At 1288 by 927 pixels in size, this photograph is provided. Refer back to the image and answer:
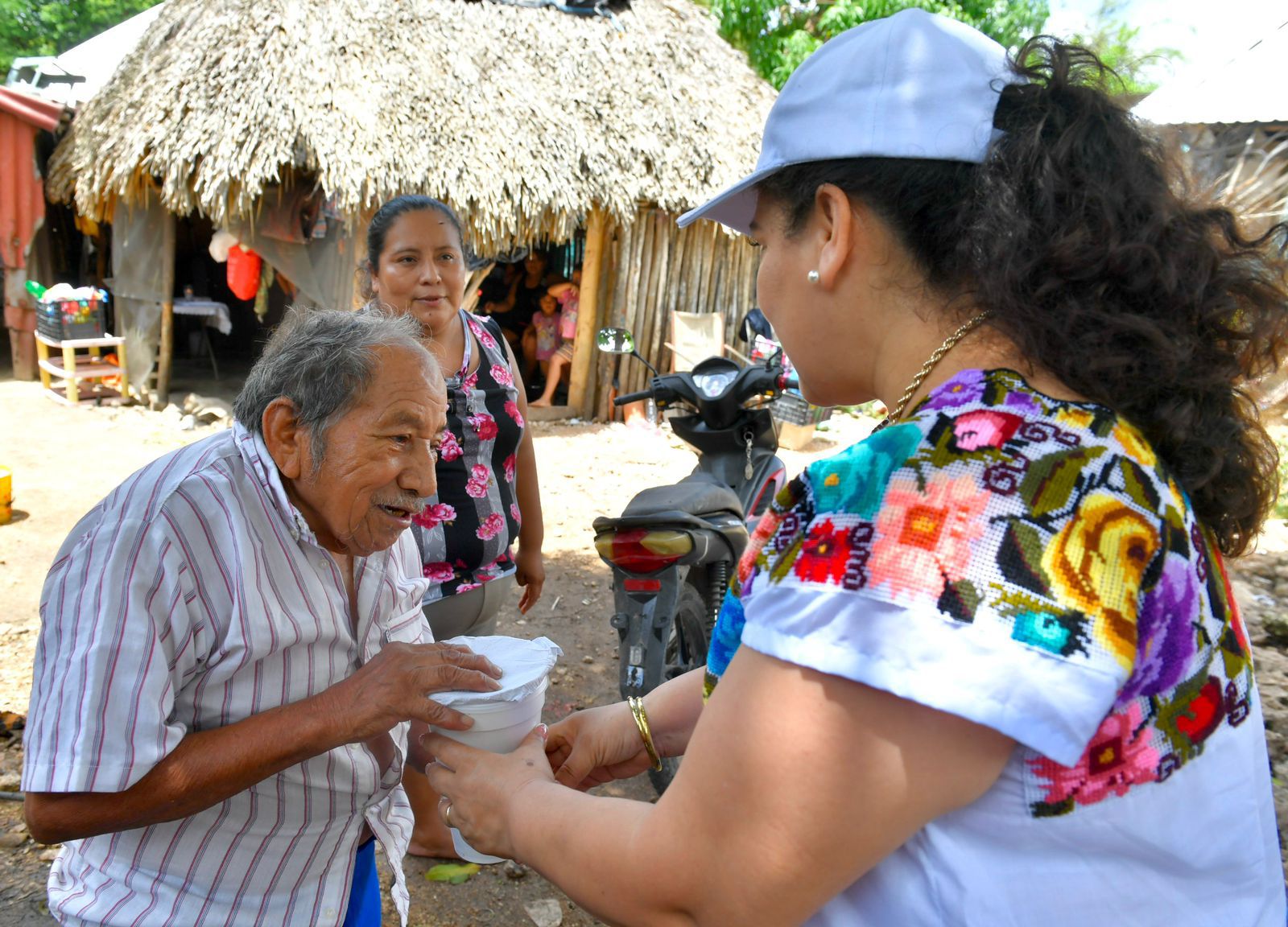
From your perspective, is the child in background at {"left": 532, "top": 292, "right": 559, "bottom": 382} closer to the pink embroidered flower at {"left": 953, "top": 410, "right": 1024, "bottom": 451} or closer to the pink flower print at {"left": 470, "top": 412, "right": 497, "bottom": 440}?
the pink flower print at {"left": 470, "top": 412, "right": 497, "bottom": 440}

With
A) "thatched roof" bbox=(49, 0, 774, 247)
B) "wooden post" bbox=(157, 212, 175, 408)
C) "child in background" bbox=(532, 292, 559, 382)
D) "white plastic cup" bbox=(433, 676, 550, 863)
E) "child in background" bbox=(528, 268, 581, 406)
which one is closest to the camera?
"white plastic cup" bbox=(433, 676, 550, 863)

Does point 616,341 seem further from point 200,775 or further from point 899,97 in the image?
point 899,97

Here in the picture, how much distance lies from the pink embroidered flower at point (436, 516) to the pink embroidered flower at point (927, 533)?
2.42 metres

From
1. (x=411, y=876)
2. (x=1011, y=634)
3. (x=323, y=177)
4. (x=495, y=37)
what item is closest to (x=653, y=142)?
(x=495, y=37)

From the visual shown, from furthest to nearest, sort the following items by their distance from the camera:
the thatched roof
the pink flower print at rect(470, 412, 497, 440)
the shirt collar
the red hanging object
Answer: the red hanging object
the thatched roof
the pink flower print at rect(470, 412, 497, 440)
the shirt collar

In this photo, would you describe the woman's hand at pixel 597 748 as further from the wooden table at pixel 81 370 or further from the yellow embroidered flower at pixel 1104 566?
the wooden table at pixel 81 370

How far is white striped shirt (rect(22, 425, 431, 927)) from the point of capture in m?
1.45

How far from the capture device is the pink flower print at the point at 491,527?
3.22 meters

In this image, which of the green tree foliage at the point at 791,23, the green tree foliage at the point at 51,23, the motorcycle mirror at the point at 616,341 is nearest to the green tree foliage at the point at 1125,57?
the motorcycle mirror at the point at 616,341

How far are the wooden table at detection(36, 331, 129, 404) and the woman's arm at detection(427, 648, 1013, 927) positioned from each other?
10.7 meters

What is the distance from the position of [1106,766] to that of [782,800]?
339 mm

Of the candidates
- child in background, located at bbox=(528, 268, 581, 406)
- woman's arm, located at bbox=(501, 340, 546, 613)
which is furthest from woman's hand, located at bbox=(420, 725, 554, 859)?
child in background, located at bbox=(528, 268, 581, 406)

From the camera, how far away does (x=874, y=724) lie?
88cm

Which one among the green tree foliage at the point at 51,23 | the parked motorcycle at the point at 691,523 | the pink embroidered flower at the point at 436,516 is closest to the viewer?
the pink embroidered flower at the point at 436,516
